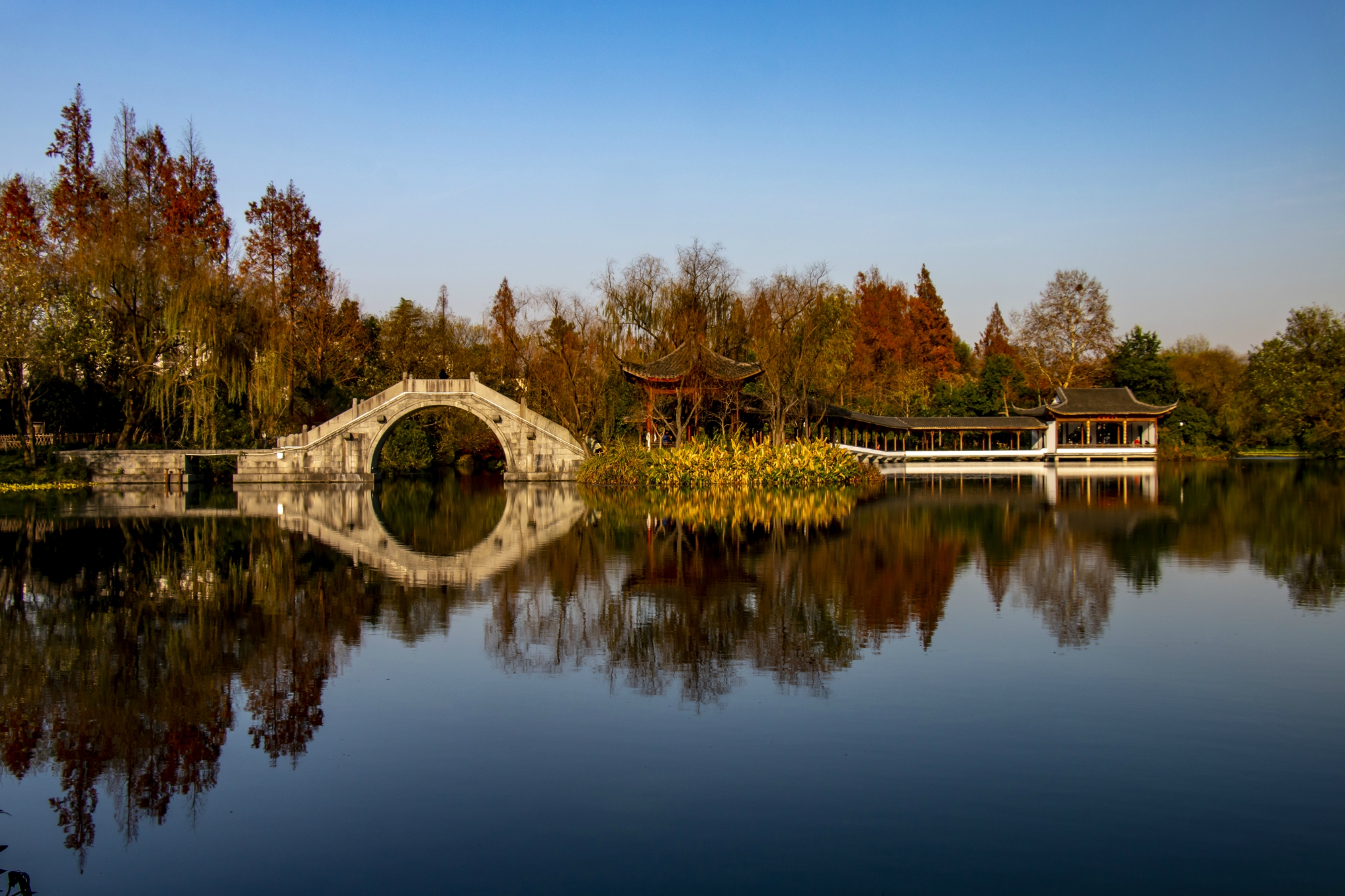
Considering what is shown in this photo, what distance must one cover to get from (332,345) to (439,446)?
6.34m

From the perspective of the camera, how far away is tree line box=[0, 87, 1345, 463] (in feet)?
90.4

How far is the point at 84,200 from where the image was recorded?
3186cm

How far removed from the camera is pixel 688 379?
96.2 ft

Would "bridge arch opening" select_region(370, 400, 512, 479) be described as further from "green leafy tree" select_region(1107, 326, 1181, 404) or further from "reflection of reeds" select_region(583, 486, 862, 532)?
"green leafy tree" select_region(1107, 326, 1181, 404)

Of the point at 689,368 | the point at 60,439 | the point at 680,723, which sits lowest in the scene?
the point at 680,723

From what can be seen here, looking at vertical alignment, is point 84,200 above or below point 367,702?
above

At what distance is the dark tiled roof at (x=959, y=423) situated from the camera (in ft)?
135

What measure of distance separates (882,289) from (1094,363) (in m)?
12.3

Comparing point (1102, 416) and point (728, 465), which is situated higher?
point (1102, 416)

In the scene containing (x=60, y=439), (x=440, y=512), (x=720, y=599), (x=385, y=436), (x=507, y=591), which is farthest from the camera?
(x=385, y=436)

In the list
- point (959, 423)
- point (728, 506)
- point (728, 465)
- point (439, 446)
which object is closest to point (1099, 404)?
point (959, 423)

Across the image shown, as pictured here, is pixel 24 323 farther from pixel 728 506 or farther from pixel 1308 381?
pixel 1308 381

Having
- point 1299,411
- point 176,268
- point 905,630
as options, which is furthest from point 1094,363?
point 905,630

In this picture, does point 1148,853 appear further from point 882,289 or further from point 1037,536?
point 882,289
